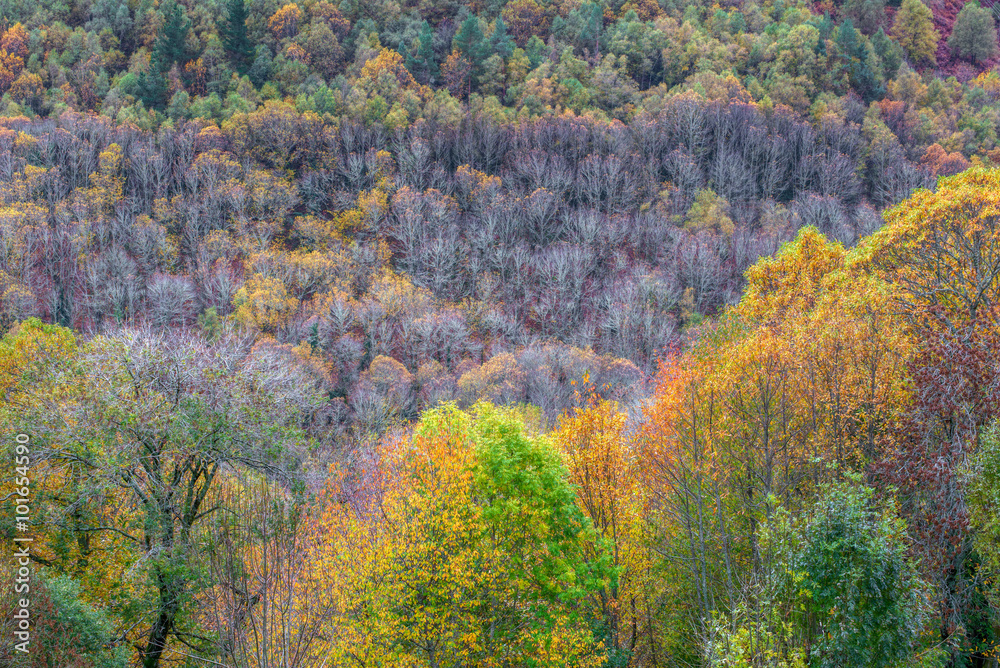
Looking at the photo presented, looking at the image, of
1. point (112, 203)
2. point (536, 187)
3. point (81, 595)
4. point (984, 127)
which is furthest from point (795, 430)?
point (984, 127)

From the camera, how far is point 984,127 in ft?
294

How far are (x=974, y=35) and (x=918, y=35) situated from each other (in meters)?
12.1

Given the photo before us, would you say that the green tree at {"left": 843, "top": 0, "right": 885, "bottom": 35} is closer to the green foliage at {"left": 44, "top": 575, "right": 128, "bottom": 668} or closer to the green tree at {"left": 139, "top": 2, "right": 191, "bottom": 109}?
the green tree at {"left": 139, "top": 2, "right": 191, "bottom": 109}

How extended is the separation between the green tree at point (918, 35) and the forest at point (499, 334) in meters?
0.65

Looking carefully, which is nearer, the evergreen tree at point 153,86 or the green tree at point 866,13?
the evergreen tree at point 153,86

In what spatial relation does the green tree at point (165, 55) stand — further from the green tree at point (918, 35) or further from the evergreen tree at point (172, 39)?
the green tree at point (918, 35)

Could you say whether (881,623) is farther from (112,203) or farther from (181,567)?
(112,203)

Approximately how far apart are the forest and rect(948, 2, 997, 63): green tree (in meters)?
1.37

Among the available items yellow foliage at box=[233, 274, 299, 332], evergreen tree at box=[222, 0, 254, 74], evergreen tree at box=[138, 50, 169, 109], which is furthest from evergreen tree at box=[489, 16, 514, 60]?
yellow foliage at box=[233, 274, 299, 332]

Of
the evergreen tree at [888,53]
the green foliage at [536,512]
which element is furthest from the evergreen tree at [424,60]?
the green foliage at [536,512]

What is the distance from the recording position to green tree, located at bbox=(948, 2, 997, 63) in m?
127

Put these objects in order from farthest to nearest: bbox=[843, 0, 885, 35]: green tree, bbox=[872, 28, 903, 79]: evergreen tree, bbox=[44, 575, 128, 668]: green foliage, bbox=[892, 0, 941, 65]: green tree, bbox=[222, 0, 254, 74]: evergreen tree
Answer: bbox=[843, 0, 885, 35]: green tree < bbox=[892, 0, 941, 65]: green tree < bbox=[872, 28, 903, 79]: evergreen tree < bbox=[222, 0, 254, 74]: evergreen tree < bbox=[44, 575, 128, 668]: green foliage

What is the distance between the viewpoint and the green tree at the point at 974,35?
127 meters

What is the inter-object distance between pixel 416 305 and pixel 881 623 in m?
58.3
